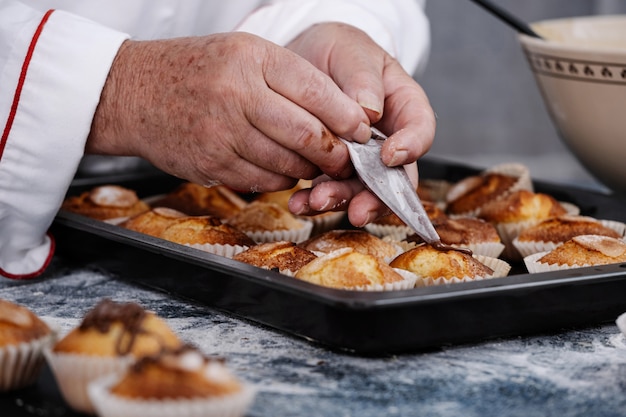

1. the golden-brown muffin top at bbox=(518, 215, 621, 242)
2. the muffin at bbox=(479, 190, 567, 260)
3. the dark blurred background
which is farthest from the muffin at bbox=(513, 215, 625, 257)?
the dark blurred background

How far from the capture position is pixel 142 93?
1.60 meters

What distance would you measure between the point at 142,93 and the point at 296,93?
0.30m

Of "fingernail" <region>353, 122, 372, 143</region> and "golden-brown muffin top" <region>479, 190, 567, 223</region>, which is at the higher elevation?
"fingernail" <region>353, 122, 372, 143</region>

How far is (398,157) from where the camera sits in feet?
5.08

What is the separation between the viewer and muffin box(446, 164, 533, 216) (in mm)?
2191

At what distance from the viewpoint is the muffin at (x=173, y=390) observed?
2.98 feet

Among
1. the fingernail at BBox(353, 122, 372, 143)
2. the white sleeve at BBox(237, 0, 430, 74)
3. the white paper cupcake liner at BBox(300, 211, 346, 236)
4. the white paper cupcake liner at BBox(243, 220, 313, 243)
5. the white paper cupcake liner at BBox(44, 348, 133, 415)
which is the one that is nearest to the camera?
the white paper cupcake liner at BBox(44, 348, 133, 415)

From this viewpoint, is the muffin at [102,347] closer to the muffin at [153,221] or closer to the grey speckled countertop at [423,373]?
the grey speckled countertop at [423,373]

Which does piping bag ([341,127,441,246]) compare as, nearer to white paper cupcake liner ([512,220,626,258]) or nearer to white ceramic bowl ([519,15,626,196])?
white paper cupcake liner ([512,220,626,258])

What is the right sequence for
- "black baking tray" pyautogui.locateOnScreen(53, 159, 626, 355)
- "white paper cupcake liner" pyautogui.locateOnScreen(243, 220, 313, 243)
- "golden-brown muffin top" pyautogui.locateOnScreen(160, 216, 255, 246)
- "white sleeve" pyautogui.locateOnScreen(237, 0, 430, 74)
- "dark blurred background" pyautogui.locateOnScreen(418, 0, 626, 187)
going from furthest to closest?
"dark blurred background" pyautogui.locateOnScreen(418, 0, 626, 187) < "white sleeve" pyautogui.locateOnScreen(237, 0, 430, 74) < "white paper cupcake liner" pyautogui.locateOnScreen(243, 220, 313, 243) < "golden-brown muffin top" pyautogui.locateOnScreen(160, 216, 255, 246) < "black baking tray" pyautogui.locateOnScreen(53, 159, 626, 355)

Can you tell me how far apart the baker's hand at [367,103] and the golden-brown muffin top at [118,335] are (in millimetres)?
576

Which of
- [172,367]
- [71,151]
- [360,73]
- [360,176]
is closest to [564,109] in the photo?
[360,73]

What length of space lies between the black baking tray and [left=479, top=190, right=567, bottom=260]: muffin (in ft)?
1.97

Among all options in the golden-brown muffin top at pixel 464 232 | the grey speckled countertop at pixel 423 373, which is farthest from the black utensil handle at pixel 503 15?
the grey speckled countertop at pixel 423 373
